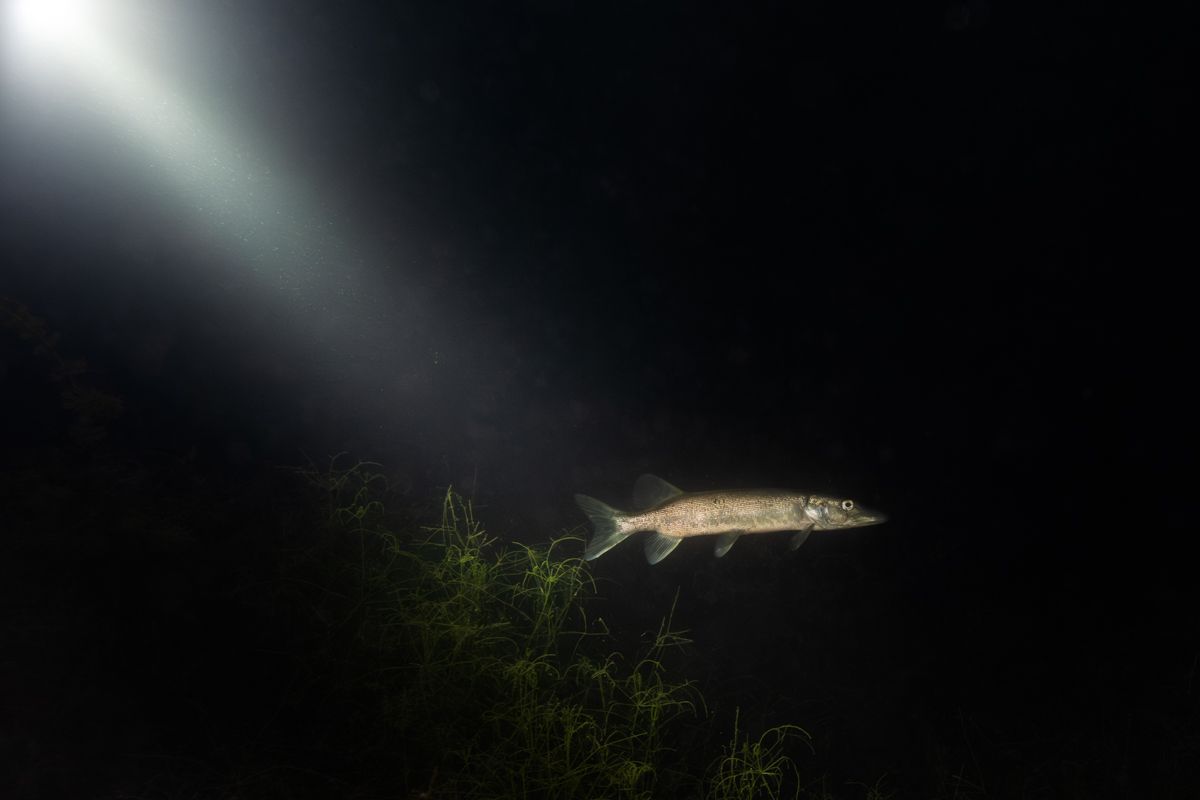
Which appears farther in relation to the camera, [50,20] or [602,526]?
[50,20]

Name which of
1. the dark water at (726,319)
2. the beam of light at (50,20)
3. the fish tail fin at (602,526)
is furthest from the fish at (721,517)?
the beam of light at (50,20)

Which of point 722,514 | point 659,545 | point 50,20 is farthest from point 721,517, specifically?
point 50,20

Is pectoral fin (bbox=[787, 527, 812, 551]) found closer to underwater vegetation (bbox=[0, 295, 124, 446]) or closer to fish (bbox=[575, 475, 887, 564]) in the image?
fish (bbox=[575, 475, 887, 564])

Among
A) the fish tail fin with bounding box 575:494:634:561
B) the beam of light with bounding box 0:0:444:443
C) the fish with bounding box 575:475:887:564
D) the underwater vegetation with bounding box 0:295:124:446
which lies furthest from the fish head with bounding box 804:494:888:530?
the underwater vegetation with bounding box 0:295:124:446

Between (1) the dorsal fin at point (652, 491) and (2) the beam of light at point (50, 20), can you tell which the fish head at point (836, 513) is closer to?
(1) the dorsal fin at point (652, 491)

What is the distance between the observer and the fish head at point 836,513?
432 centimetres

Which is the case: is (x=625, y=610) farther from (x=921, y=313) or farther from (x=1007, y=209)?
(x=1007, y=209)

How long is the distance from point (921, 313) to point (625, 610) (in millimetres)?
5476

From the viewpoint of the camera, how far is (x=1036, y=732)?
5.37 metres

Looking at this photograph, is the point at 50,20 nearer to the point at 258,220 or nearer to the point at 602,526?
the point at 258,220

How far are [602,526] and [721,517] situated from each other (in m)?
1.06

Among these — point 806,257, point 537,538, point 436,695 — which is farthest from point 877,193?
point 436,695

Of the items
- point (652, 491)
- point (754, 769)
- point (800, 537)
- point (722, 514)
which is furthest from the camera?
point (652, 491)

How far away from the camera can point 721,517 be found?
13.9ft
